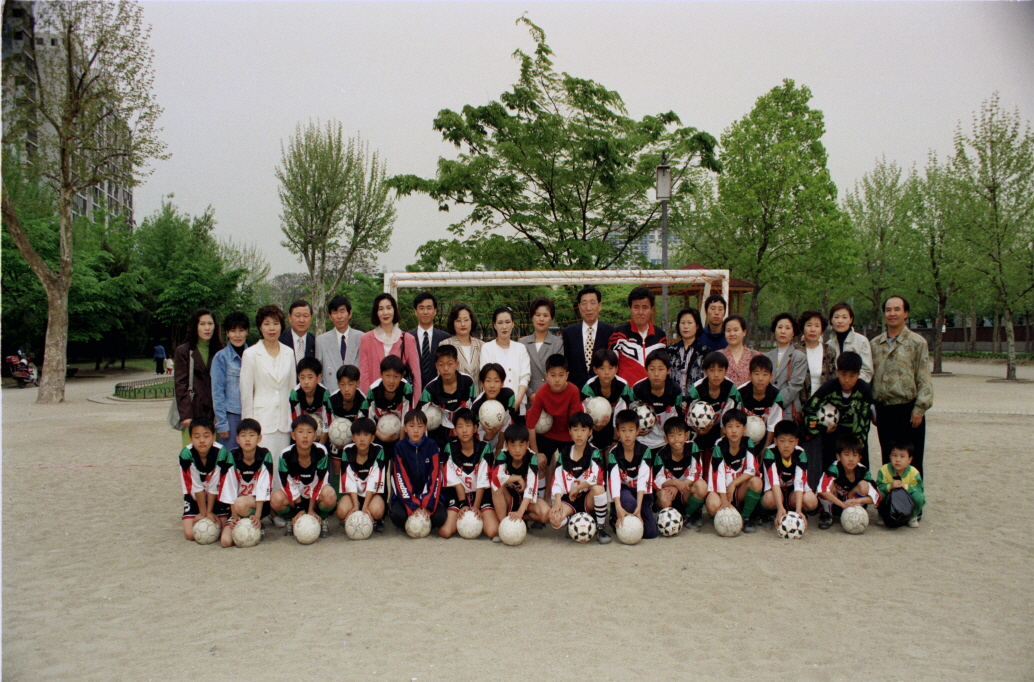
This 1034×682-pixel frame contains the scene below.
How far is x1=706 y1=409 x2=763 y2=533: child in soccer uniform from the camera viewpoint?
17.7 ft

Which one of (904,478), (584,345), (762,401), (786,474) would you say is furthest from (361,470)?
(904,478)

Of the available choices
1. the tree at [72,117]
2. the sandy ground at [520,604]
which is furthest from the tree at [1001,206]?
the tree at [72,117]

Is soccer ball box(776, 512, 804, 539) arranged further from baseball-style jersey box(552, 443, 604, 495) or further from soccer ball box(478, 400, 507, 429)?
soccer ball box(478, 400, 507, 429)

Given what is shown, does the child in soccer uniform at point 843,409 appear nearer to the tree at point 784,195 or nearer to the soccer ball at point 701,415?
the soccer ball at point 701,415

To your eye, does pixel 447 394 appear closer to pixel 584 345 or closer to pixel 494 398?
pixel 494 398

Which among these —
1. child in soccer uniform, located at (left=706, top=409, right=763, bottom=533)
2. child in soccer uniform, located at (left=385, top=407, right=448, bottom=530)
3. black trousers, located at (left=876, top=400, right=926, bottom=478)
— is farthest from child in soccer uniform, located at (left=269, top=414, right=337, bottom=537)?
black trousers, located at (left=876, top=400, right=926, bottom=478)

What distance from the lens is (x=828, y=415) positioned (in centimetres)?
559

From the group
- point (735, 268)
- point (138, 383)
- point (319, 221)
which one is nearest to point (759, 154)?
point (735, 268)

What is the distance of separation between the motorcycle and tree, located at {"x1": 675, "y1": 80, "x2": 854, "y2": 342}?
22.1 m

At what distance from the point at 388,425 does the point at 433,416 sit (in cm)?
39

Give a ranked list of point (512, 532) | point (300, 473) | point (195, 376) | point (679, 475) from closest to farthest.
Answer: point (512, 532), point (300, 473), point (679, 475), point (195, 376)

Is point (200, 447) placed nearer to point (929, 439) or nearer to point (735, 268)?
point (929, 439)

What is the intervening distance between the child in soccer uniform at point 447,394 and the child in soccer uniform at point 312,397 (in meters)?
0.84

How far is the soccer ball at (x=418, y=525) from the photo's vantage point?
17.4 feet
